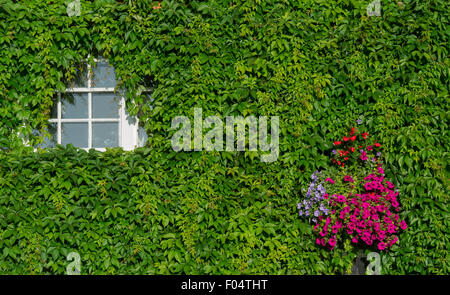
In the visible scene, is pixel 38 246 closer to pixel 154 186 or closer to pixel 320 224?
pixel 154 186

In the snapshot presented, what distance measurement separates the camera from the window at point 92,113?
5.11 metres

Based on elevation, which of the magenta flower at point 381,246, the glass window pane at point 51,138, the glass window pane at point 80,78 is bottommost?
the magenta flower at point 381,246

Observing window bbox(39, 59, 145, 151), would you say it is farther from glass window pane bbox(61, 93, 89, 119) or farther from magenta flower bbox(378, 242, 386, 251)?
magenta flower bbox(378, 242, 386, 251)

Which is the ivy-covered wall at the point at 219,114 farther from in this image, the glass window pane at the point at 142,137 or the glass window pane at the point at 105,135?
the glass window pane at the point at 105,135

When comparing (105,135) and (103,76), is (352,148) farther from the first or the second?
(103,76)

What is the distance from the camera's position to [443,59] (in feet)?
15.8

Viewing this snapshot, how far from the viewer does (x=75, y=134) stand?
5141 mm

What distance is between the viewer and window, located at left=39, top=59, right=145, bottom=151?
5113 mm

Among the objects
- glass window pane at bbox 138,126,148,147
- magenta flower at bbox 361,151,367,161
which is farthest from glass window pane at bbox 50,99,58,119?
magenta flower at bbox 361,151,367,161

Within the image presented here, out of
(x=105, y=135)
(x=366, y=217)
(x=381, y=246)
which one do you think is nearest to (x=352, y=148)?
(x=366, y=217)

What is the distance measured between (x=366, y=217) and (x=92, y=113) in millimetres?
3170

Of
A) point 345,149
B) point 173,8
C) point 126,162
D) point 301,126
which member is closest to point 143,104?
point 126,162

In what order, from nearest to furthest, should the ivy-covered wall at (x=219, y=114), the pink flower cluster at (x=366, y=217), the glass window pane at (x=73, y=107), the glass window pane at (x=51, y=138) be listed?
the pink flower cluster at (x=366, y=217) → the ivy-covered wall at (x=219, y=114) → the glass window pane at (x=51, y=138) → the glass window pane at (x=73, y=107)

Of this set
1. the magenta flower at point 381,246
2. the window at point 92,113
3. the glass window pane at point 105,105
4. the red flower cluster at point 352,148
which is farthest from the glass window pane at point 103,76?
the magenta flower at point 381,246
